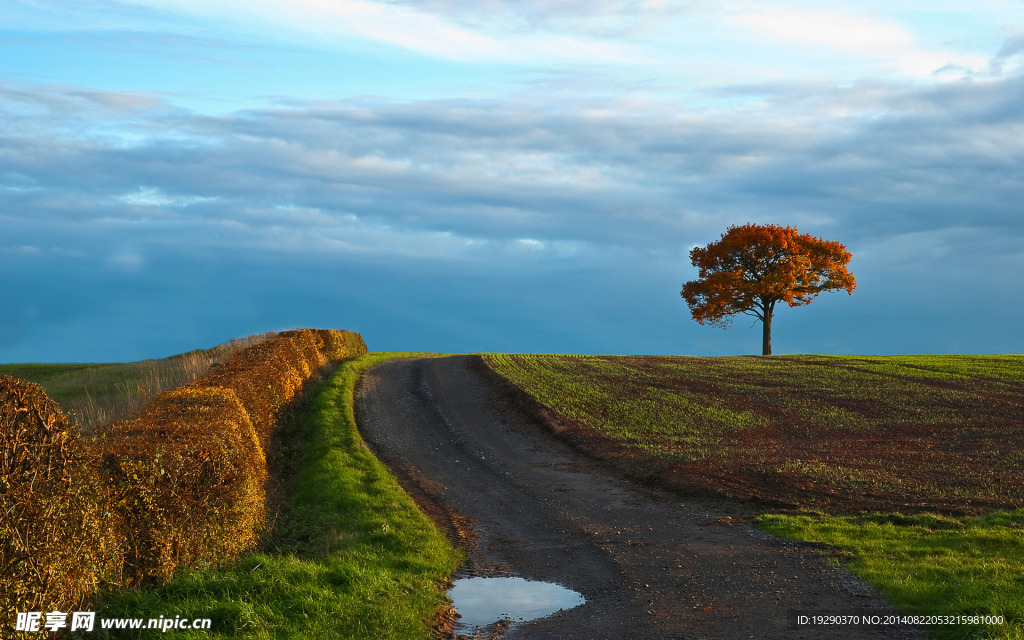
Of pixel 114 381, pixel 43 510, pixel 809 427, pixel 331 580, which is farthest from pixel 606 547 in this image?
pixel 114 381

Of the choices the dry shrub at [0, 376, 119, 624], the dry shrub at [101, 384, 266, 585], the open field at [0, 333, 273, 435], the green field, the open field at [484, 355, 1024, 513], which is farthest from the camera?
the open field at [0, 333, 273, 435]

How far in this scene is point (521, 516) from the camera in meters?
13.7

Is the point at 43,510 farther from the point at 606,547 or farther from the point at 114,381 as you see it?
the point at 114,381

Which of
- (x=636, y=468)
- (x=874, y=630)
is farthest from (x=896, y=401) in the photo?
(x=874, y=630)

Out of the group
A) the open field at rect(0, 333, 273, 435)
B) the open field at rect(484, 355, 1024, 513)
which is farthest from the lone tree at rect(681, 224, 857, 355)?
the open field at rect(0, 333, 273, 435)

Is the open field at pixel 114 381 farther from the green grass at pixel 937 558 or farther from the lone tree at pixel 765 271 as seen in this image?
the lone tree at pixel 765 271

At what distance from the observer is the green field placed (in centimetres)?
991

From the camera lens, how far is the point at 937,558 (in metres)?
Result: 10.2

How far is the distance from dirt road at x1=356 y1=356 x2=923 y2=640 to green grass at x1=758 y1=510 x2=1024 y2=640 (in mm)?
429

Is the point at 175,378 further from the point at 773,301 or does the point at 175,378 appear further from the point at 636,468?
the point at 773,301

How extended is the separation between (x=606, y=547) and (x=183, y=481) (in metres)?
6.63

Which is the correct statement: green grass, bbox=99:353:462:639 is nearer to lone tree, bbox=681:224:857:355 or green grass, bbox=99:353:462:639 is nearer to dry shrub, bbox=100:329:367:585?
dry shrub, bbox=100:329:367:585

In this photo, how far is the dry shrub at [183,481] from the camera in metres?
8.33

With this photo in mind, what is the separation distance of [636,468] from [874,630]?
8837mm
